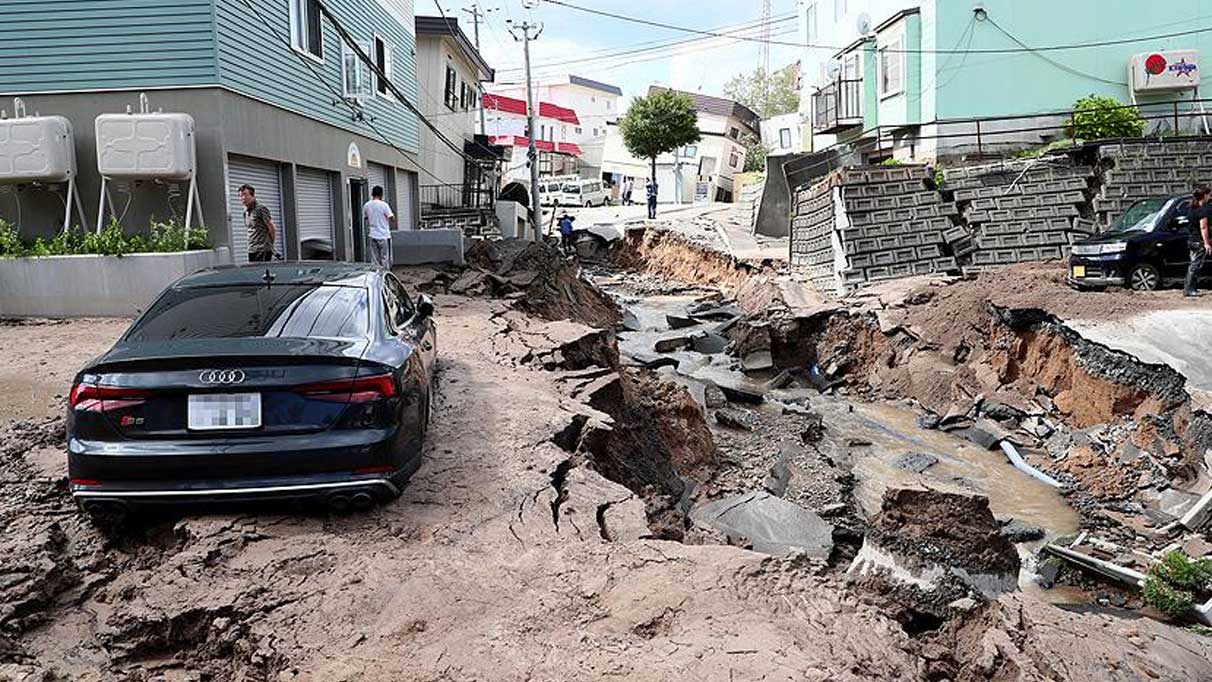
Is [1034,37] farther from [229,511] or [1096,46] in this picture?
[229,511]

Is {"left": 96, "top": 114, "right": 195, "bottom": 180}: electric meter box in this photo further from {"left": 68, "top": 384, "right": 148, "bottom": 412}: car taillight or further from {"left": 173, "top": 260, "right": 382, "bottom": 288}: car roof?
{"left": 68, "top": 384, "right": 148, "bottom": 412}: car taillight

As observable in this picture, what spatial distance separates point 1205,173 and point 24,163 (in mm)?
22314

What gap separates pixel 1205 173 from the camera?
66.6 feet

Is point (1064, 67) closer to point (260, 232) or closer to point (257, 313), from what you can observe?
point (260, 232)

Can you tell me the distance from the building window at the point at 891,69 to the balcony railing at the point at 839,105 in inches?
74.7

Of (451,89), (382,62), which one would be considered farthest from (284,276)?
(451,89)

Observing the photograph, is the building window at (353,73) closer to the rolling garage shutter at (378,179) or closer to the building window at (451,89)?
the rolling garage shutter at (378,179)

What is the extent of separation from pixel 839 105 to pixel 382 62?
15.7 metres

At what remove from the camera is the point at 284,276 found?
19.6ft

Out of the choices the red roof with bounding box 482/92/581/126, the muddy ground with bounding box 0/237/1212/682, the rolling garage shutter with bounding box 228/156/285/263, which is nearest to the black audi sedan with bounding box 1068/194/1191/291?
the muddy ground with bounding box 0/237/1212/682

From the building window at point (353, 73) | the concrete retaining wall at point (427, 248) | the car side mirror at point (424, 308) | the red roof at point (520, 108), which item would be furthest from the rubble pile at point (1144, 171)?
the red roof at point (520, 108)

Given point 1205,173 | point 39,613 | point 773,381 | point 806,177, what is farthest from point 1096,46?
point 39,613

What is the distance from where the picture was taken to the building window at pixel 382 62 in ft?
67.2

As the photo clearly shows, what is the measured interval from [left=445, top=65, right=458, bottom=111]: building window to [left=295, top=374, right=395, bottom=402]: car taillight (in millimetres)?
26302
